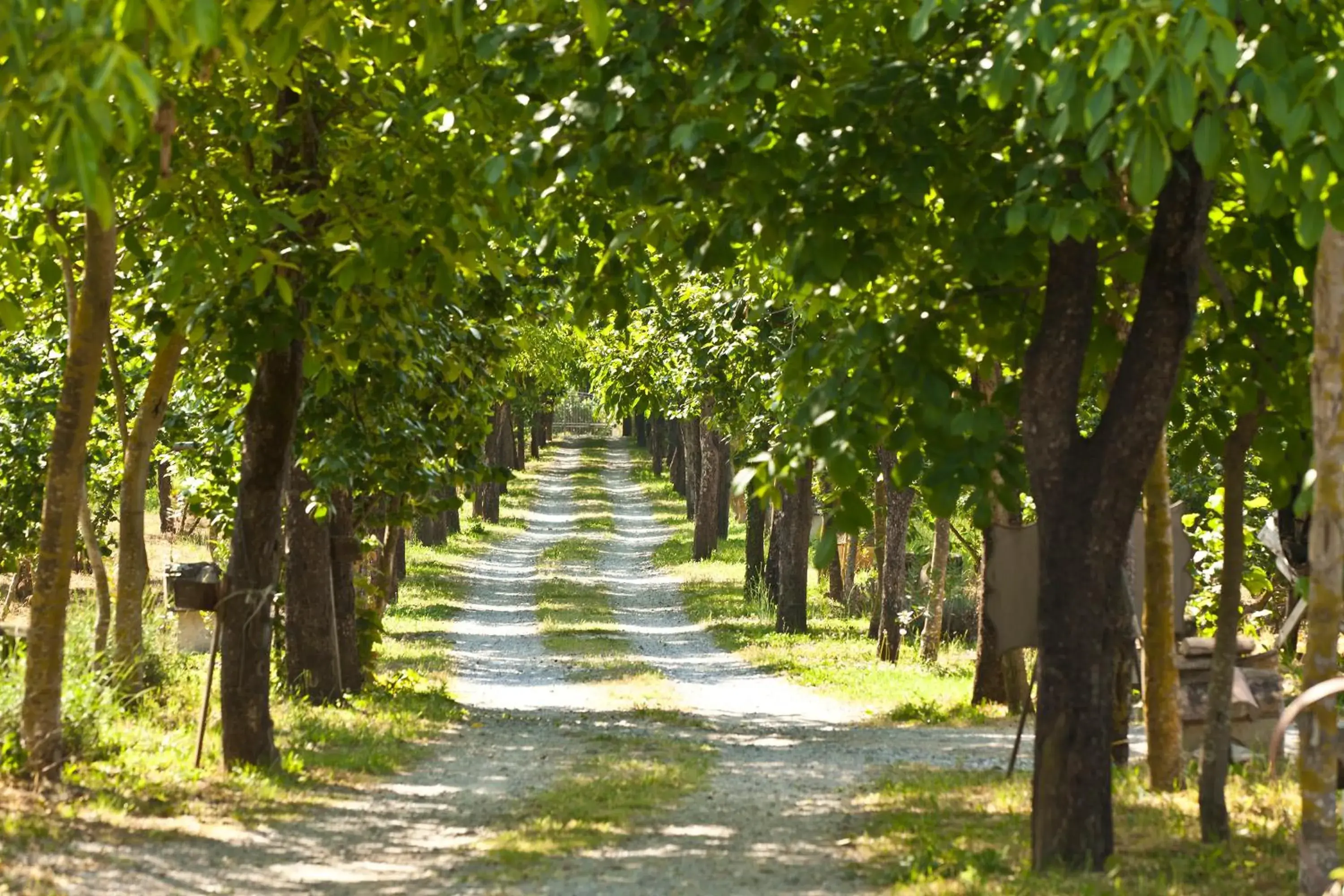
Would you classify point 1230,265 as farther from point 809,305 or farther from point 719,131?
point 719,131

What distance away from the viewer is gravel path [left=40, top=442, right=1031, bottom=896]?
8.70m

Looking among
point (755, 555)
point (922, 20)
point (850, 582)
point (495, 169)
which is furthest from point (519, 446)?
point (922, 20)

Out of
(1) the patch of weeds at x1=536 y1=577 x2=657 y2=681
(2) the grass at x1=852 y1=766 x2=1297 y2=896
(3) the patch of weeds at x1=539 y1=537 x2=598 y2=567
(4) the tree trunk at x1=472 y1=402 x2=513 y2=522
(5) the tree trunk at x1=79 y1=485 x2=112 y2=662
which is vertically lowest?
(1) the patch of weeds at x1=536 y1=577 x2=657 y2=681

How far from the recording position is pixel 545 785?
12.6 metres

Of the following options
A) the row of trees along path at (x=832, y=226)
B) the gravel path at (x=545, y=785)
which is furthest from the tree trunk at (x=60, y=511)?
the gravel path at (x=545, y=785)

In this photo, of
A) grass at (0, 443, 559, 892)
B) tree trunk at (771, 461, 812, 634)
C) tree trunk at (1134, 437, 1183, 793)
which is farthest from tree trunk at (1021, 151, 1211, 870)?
tree trunk at (771, 461, 812, 634)

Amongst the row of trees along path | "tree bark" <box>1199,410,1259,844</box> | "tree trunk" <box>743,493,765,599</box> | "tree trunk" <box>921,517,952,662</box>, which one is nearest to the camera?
the row of trees along path

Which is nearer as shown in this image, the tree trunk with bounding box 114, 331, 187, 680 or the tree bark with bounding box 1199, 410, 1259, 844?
the tree bark with bounding box 1199, 410, 1259, 844

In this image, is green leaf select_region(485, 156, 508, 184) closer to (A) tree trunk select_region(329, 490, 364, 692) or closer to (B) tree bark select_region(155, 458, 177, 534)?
(A) tree trunk select_region(329, 490, 364, 692)

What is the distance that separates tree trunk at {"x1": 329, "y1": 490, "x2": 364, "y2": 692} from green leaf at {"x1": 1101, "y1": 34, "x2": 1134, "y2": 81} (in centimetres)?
1419

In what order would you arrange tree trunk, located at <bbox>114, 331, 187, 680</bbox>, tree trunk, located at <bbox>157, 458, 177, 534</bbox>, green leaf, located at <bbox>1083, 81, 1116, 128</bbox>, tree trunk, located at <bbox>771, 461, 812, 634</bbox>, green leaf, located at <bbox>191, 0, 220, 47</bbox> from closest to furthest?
1. green leaf, located at <bbox>191, 0, 220, 47</bbox>
2. green leaf, located at <bbox>1083, 81, 1116, 128</bbox>
3. tree trunk, located at <bbox>114, 331, 187, 680</bbox>
4. tree trunk, located at <bbox>771, 461, 812, 634</bbox>
5. tree trunk, located at <bbox>157, 458, 177, 534</bbox>

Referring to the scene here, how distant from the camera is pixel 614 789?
11984 mm

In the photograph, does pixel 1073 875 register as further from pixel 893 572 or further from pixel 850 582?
pixel 850 582

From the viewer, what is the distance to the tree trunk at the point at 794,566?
2789cm
